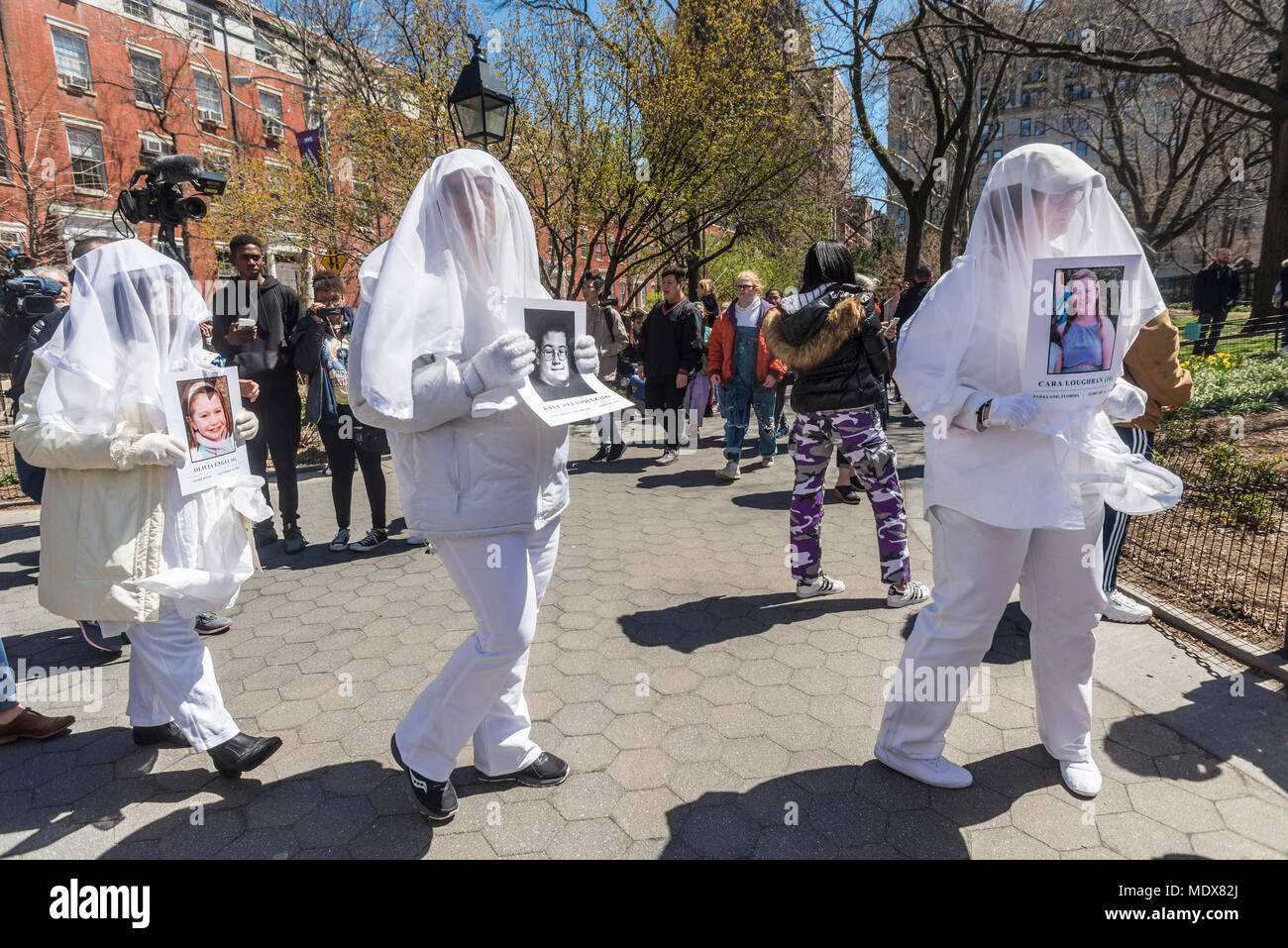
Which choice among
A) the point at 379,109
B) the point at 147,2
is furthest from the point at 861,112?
the point at 147,2

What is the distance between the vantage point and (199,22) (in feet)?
83.1

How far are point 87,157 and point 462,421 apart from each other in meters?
32.5

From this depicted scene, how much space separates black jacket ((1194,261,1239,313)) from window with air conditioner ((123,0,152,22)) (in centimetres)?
3394

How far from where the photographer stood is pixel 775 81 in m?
14.0

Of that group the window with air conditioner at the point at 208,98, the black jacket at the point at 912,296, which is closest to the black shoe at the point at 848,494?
the black jacket at the point at 912,296

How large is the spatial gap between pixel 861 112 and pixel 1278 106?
7.26 meters

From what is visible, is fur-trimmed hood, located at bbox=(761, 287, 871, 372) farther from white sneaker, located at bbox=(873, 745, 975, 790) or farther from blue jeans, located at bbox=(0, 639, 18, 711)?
blue jeans, located at bbox=(0, 639, 18, 711)

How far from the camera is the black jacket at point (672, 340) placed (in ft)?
26.0

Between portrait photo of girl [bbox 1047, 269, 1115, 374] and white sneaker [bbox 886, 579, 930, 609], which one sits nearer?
portrait photo of girl [bbox 1047, 269, 1115, 374]

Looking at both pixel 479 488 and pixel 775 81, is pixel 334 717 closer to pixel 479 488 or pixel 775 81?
pixel 479 488

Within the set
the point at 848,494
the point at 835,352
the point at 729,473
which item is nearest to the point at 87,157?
the point at 729,473

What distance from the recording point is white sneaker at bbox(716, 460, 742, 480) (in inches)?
297

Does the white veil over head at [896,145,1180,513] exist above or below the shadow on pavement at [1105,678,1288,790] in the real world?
above

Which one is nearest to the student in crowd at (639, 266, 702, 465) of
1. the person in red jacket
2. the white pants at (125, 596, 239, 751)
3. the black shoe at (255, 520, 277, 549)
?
the person in red jacket
